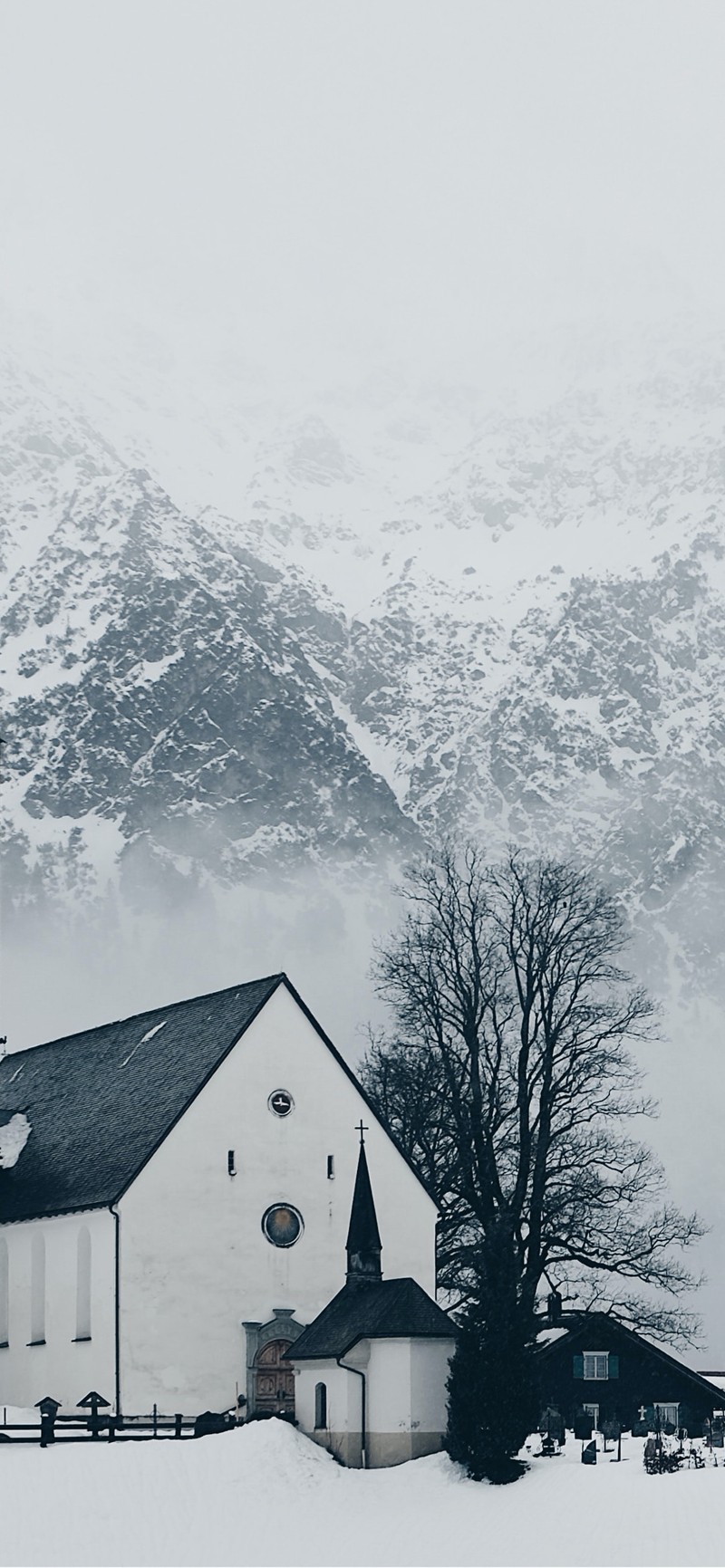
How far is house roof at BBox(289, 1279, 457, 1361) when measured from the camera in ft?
183

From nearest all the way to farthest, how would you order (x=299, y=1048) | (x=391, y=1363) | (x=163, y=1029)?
1. (x=391, y=1363)
2. (x=299, y=1048)
3. (x=163, y=1029)

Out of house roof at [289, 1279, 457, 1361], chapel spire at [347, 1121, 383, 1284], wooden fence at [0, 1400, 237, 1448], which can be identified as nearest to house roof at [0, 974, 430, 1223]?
chapel spire at [347, 1121, 383, 1284]

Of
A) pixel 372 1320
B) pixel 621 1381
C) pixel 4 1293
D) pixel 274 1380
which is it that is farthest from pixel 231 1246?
pixel 621 1381

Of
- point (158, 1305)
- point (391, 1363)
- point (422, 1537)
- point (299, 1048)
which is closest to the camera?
Answer: point (422, 1537)

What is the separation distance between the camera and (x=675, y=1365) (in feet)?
233

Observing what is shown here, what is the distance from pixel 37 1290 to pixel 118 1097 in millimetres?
5701

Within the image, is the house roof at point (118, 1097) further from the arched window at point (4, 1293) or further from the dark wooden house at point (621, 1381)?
the dark wooden house at point (621, 1381)

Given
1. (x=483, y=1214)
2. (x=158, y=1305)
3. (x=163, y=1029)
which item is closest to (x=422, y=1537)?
(x=158, y=1305)

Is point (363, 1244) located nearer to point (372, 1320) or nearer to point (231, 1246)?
point (372, 1320)

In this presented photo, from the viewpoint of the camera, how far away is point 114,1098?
66375 millimetres

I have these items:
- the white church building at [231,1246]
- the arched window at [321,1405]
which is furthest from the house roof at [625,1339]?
the arched window at [321,1405]

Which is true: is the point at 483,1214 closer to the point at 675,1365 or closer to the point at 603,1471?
the point at 675,1365

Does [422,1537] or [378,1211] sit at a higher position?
[378,1211]

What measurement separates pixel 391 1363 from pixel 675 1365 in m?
18.0
